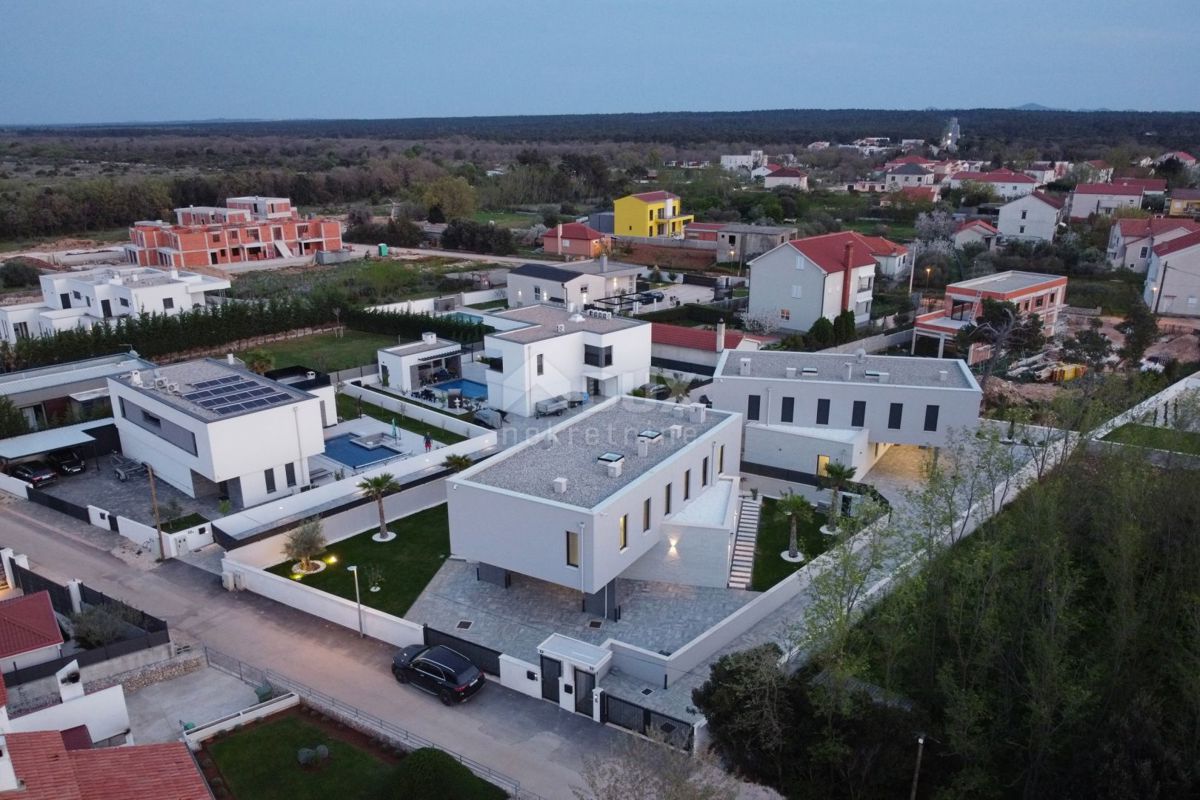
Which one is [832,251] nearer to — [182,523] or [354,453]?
[354,453]

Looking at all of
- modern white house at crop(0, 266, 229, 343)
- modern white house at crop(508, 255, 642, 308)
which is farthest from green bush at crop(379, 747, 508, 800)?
modern white house at crop(0, 266, 229, 343)

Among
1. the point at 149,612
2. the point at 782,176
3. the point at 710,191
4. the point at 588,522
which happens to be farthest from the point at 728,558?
the point at 782,176

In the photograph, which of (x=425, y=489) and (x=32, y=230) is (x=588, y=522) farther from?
(x=32, y=230)

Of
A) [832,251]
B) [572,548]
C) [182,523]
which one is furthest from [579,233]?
[572,548]

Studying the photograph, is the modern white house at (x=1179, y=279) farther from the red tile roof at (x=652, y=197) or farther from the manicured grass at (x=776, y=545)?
the red tile roof at (x=652, y=197)

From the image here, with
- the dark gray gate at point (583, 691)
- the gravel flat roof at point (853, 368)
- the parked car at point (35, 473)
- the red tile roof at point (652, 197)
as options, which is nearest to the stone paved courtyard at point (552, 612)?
the dark gray gate at point (583, 691)
